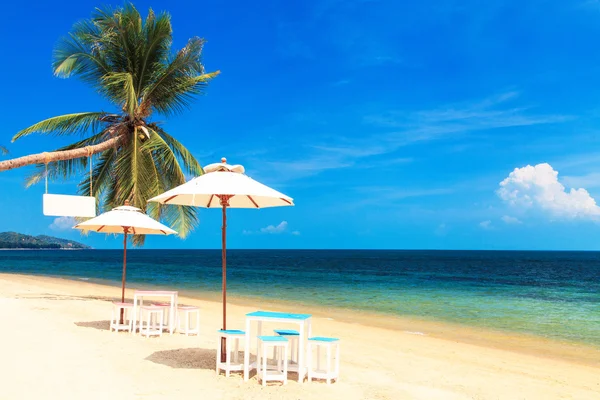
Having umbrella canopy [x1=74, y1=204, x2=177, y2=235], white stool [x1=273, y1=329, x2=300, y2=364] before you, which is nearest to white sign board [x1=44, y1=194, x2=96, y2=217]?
umbrella canopy [x1=74, y1=204, x2=177, y2=235]

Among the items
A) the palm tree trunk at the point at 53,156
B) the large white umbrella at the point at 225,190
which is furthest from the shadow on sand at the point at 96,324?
the large white umbrella at the point at 225,190

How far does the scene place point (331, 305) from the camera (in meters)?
16.9

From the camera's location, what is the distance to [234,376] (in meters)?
5.39

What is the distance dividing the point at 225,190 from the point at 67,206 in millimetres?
5782

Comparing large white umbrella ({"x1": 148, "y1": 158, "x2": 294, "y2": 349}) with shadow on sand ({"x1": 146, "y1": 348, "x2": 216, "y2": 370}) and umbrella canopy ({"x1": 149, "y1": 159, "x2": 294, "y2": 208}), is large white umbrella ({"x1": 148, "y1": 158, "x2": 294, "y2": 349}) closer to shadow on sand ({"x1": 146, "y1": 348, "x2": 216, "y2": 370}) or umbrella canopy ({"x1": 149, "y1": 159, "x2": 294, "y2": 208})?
umbrella canopy ({"x1": 149, "y1": 159, "x2": 294, "y2": 208})

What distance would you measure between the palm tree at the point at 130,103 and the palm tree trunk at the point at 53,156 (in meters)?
0.06

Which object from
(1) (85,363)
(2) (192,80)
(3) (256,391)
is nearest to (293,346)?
(3) (256,391)

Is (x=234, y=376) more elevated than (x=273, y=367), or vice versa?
(x=273, y=367)

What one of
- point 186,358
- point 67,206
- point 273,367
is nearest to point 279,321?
point 273,367

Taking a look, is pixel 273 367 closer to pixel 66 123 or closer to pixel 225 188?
pixel 225 188

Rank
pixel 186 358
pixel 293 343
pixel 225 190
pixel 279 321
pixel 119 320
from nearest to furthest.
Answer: pixel 279 321 → pixel 225 190 → pixel 293 343 → pixel 186 358 → pixel 119 320

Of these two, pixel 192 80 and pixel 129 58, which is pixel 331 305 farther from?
pixel 129 58

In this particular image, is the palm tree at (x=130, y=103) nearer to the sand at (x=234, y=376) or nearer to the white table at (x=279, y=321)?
the sand at (x=234, y=376)

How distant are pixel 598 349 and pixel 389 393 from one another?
7.09 meters
